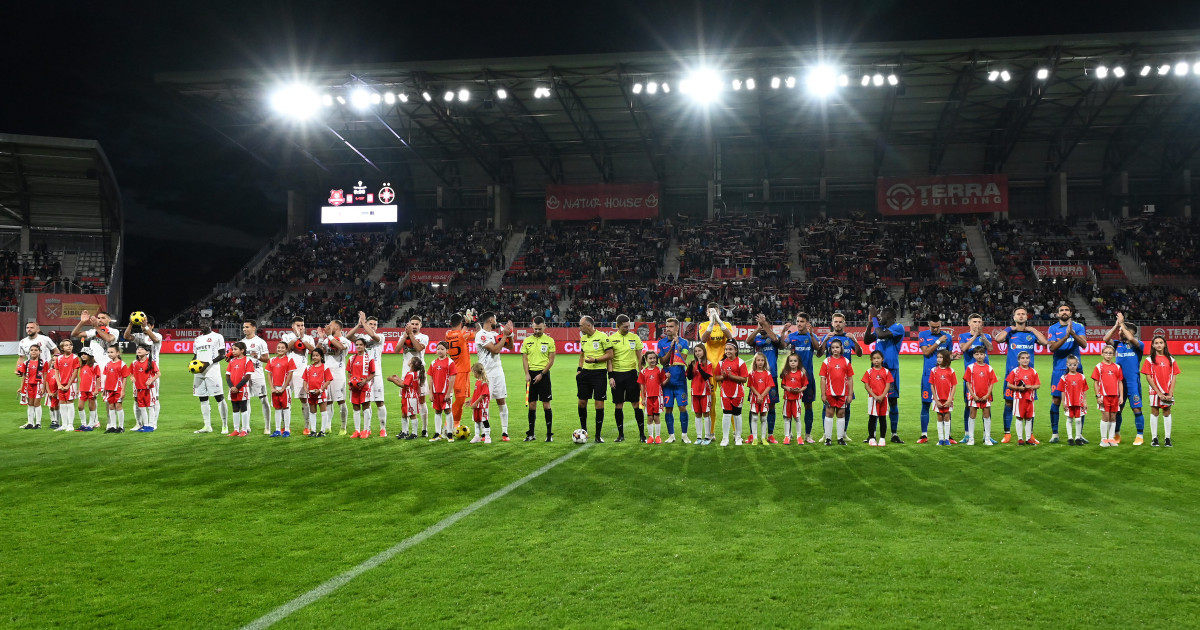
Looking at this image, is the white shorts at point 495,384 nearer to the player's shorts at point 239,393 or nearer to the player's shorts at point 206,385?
the player's shorts at point 239,393

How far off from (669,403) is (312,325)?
37.6m

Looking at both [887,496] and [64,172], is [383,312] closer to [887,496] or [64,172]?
[64,172]

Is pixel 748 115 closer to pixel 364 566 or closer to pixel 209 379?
pixel 209 379

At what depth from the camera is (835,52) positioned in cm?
3350

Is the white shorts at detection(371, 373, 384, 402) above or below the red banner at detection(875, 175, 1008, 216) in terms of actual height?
below

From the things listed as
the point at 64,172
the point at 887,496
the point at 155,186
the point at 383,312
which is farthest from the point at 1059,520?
the point at 155,186

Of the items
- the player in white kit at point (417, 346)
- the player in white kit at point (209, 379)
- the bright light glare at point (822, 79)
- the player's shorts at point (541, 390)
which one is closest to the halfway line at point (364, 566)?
the player's shorts at point (541, 390)

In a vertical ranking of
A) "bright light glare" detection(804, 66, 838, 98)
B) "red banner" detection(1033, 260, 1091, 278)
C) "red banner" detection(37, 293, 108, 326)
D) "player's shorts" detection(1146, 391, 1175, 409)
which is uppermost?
"bright light glare" detection(804, 66, 838, 98)

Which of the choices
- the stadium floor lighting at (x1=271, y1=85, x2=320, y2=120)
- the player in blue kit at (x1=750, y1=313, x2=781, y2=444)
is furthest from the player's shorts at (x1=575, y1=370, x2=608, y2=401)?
the stadium floor lighting at (x1=271, y1=85, x2=320, y2=120)

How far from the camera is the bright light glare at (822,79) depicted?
34469mm

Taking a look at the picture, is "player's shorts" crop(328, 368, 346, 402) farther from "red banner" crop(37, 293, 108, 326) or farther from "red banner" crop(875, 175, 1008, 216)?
"red banner" crop(875, 175, 1008, 216)

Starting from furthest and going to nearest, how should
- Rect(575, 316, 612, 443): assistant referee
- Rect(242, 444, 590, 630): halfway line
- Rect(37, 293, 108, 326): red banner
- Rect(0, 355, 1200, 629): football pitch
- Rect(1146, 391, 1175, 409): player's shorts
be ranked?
Rect(37, 293, 108, 326): red banner < Rect(575, 316, 612, 443): assistant referee < Rect(1146, 391, 1175, 409): player's shorts < Rect(0, 355, 1200, 629): football pitch < Rect(242, 444, 590, 630): halfway line

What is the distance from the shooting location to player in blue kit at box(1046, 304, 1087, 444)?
1138 centimetres

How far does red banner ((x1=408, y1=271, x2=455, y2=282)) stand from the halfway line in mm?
40995
